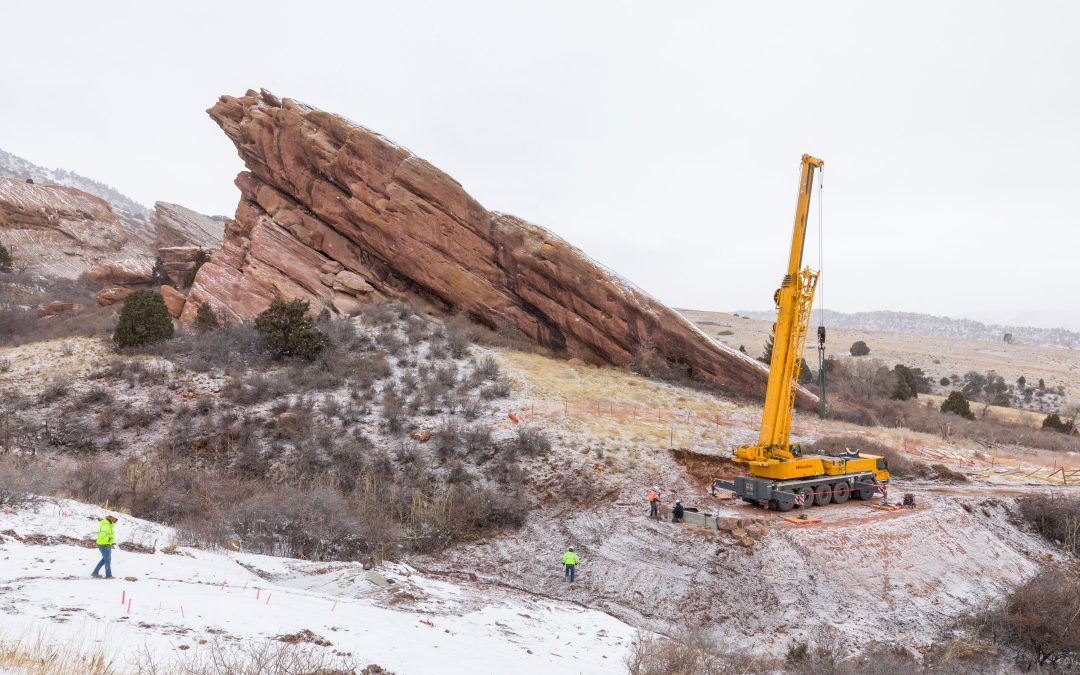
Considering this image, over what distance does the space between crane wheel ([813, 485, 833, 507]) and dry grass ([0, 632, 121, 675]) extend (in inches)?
646

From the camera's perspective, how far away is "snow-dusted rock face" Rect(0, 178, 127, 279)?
46.4m

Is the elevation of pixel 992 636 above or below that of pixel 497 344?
below

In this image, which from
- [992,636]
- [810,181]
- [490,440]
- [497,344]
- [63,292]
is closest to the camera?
[992,636]

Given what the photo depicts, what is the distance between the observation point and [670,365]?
28.6 metres

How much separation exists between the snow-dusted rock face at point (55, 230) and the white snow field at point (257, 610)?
151 feet

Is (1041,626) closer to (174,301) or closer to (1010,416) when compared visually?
(1010,416)

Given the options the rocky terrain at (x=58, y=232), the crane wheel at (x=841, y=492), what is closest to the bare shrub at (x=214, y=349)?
the crane wheel at (x=841, y=492)

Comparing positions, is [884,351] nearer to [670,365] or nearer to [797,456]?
[670,365]

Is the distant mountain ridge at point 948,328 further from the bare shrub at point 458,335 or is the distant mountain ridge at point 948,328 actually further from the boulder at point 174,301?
the boulder at point 174,301

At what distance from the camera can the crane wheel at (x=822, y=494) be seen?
55.8ft

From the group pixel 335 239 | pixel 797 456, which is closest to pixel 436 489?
pixel 797 456

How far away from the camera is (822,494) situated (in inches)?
674

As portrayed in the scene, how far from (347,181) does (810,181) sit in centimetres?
2086

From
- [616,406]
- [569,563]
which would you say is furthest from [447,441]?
[616,406]
